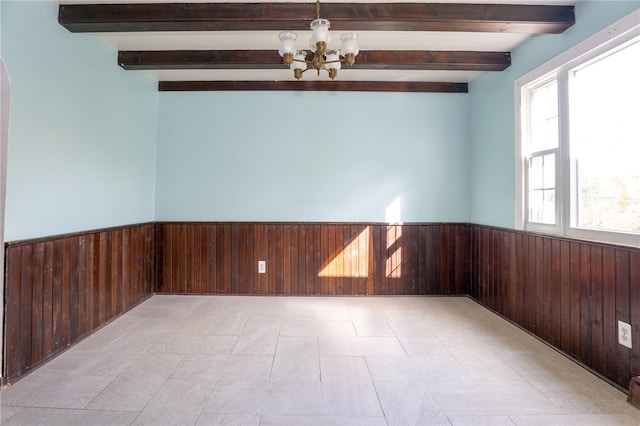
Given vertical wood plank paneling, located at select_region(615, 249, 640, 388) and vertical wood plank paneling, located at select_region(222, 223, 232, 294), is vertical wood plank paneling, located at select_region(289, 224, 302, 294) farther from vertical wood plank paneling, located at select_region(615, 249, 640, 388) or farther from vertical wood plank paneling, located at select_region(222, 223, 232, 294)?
vertical wood plank paneling, located at select_region(615, 249, 640, 388)

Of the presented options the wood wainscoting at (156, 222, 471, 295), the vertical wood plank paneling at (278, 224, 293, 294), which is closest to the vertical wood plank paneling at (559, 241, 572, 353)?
the wood wainscoting at (156, 222, 471, 295)

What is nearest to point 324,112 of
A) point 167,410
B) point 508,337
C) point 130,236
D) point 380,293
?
point 380,293

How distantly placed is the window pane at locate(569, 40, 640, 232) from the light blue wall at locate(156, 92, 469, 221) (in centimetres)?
156

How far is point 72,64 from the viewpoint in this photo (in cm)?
248

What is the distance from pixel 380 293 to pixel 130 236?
2863 millimetres

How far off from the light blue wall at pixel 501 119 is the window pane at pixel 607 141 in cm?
30

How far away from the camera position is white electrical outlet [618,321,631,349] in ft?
6.18

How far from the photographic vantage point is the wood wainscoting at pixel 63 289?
2.00 meters

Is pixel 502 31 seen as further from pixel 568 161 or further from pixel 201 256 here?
pixel 201 256

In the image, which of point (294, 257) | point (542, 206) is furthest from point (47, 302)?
point (542, 206)

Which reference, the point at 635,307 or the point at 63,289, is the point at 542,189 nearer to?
the point at 635,307

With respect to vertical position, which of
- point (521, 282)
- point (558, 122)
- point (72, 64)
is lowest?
point (521, 282)

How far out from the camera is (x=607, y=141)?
212 centimetres

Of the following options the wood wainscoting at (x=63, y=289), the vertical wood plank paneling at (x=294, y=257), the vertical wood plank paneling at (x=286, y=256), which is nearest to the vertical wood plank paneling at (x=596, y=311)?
the vertical wood plank paneling at (x=294, y=257)
